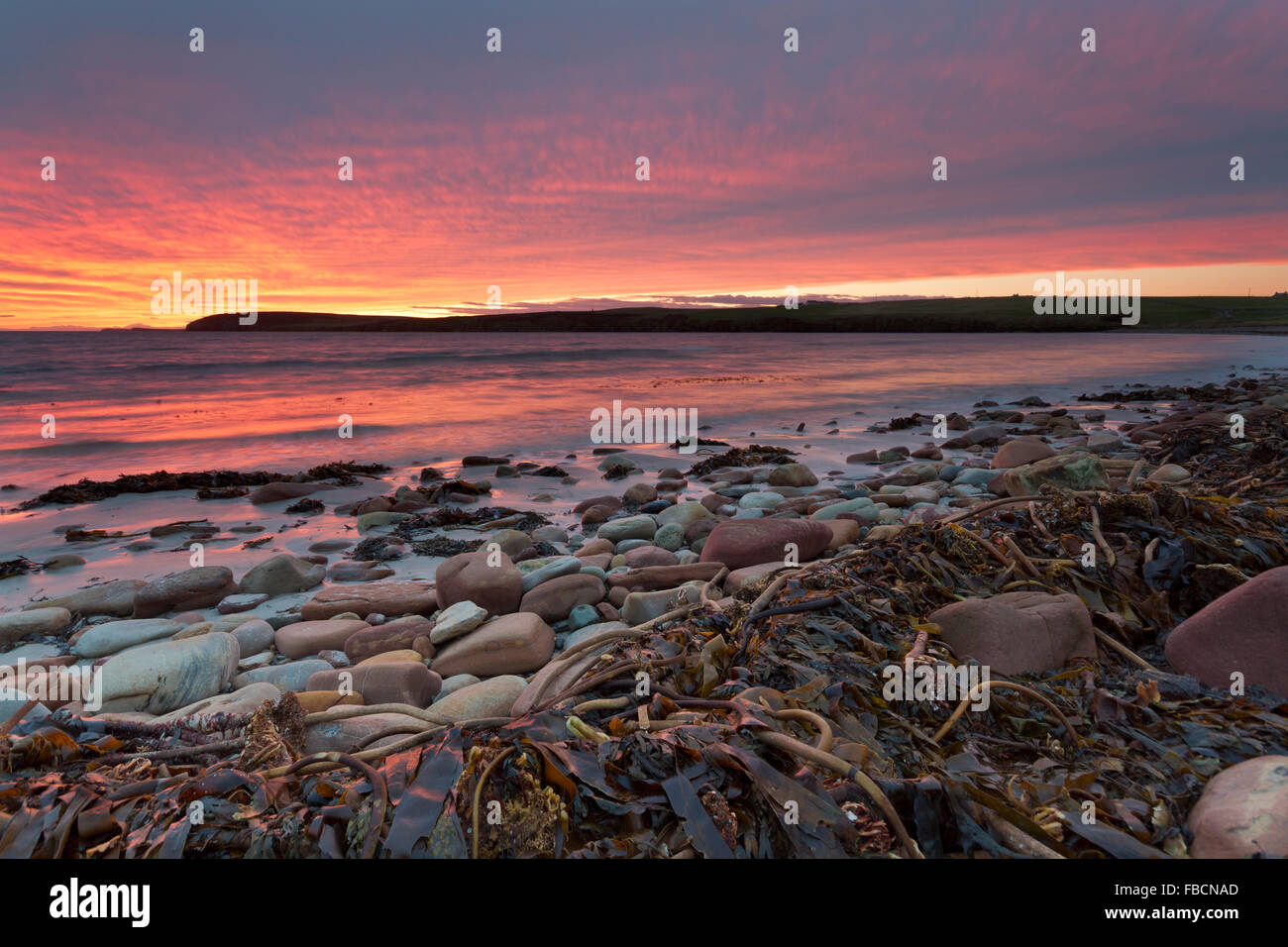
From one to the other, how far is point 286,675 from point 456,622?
907 millimetres

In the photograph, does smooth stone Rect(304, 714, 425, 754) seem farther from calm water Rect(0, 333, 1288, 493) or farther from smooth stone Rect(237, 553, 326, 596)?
calm water Rect(0, 333, 1288, 493)

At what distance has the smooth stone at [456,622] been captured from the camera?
3834mm

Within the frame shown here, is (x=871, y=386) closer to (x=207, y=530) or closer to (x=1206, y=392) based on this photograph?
(x=1206, y=392)

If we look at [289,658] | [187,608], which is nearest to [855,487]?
[289,658]

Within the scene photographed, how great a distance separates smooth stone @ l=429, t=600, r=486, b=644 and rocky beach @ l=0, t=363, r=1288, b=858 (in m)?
0.02

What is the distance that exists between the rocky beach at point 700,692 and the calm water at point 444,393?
24.4 ft

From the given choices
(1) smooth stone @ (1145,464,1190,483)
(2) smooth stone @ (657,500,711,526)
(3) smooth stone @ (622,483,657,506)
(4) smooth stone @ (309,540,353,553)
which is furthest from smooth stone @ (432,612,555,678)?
(1) smooth stone @ (1145,464,1190,483)

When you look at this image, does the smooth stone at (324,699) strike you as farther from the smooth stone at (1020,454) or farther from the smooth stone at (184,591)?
the smooth stone at (1020,454)

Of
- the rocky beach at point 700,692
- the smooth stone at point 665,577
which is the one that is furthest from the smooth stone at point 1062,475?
the smooth stone at point 665,577

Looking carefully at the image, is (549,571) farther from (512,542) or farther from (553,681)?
(553,681)

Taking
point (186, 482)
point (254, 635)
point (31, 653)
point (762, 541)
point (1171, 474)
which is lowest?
point (31, 653)

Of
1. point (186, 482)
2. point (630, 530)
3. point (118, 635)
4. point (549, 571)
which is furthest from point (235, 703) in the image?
point (186, 482)

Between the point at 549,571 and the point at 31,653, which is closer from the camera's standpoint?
the point at 31,653
